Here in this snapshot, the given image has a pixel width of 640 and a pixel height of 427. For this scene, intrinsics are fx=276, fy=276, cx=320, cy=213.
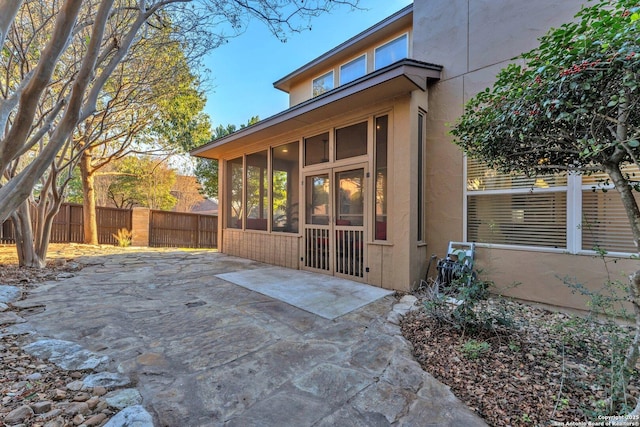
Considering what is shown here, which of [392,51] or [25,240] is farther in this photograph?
[392,51]

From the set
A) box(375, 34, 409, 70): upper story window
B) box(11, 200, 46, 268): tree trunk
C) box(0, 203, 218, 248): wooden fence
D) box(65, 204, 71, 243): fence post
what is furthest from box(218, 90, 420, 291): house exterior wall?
→ box(65, 204, 71, 243): fence post

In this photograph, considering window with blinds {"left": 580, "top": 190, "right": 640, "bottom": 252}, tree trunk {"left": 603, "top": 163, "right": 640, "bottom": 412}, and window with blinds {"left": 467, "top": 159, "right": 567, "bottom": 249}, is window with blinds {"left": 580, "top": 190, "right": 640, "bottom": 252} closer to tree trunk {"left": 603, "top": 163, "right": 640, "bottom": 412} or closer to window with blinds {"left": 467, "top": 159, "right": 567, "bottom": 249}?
window with blinds {"left": 467, "top": 159, "right": 567, "bottom": 249}

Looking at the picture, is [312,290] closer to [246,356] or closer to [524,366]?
[246,356]

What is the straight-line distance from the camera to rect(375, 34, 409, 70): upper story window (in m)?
6.15

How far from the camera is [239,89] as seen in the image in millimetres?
8945

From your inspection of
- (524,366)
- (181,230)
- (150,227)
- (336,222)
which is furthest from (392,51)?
(150,227)

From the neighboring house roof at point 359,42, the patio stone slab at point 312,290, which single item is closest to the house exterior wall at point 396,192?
the patio stone slab at point 312,290

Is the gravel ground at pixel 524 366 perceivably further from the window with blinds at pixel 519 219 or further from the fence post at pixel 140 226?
the fence post at pixel 140 226

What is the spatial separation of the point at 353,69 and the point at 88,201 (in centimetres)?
971

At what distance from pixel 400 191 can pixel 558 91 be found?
2.56 metres

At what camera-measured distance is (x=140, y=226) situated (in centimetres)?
1062

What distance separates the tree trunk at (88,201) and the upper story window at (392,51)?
31.7ft

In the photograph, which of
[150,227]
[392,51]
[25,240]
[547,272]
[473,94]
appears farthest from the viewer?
[150,227]

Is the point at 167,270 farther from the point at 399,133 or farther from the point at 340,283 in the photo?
the point at 399,133
